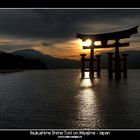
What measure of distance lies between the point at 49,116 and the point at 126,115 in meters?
1.58

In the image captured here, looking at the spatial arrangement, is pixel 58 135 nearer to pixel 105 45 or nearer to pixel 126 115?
pixel 126 115

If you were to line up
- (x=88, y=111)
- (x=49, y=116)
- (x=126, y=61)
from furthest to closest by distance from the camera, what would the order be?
(x=126, y=61)
(x=88, y=111)
(x=49, y=116)

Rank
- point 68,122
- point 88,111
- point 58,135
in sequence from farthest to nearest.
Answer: point 88,111 → point 68,122 → point 58,135

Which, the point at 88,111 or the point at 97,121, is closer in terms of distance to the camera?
the point at 97,121

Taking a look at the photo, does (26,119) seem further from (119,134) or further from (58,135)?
(119,134)

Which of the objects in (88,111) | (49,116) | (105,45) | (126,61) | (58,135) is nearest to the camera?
(58,135)

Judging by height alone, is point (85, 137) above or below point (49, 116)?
above

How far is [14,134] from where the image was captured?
2.99m

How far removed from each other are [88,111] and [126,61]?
1414 cm

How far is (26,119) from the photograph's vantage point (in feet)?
15.8
